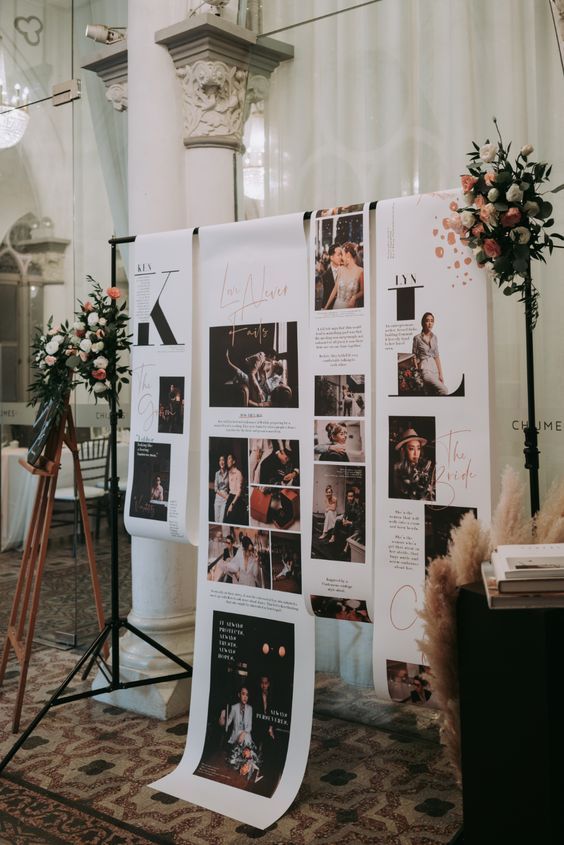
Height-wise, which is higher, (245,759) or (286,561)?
(286,561)

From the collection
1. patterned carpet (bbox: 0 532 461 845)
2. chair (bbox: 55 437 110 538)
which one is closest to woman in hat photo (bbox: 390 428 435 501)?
patterned carpet (bbox: 0 532 461 845)

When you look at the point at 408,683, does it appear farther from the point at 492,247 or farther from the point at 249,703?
the point at 492,247

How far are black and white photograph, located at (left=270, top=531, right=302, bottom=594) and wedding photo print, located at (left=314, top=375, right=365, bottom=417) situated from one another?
1.48 feet

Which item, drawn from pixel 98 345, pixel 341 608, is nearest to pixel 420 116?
pixel 98 345

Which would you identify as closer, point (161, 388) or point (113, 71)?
point (161, 388)

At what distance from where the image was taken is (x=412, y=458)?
9.03ft

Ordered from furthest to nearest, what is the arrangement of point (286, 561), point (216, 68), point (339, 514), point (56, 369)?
1. point (216, 68)
2. point (56, 369)
3. point (286, 561)
4. point (339, 514)

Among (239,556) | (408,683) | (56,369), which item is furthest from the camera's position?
(56,369)

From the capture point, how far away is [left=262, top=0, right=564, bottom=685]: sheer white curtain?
327 cm

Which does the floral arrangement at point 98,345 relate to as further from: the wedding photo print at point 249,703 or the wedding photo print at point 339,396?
the wedding photo print at point 249,703

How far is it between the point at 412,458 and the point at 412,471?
0.13 ft

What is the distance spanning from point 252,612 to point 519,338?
1426 millimetres

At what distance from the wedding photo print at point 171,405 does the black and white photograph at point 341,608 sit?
861 mm

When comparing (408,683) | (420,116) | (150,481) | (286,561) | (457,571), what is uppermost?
(420,116)
